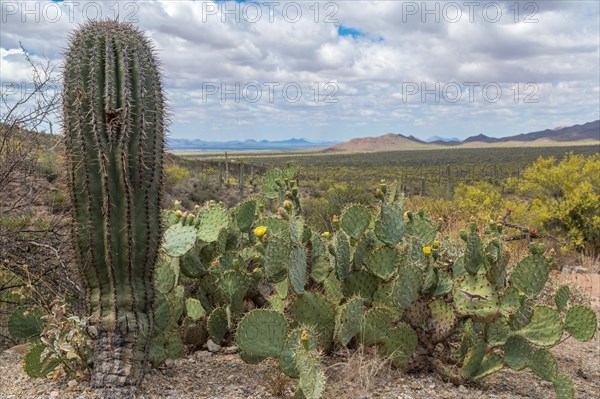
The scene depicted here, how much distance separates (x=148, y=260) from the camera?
3.70 meters

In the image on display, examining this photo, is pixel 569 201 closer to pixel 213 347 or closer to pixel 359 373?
pixel 213 347

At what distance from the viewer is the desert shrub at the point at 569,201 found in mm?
13570

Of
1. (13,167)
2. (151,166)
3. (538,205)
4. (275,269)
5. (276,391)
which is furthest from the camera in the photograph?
(538,205)

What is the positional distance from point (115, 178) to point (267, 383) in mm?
1682

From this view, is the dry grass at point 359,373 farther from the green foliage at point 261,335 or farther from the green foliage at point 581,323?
the green foliage at point 581,323

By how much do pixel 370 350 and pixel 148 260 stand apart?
178 centimetres

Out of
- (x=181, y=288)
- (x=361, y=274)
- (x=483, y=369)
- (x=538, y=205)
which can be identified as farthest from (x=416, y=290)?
(x=538, y=205)

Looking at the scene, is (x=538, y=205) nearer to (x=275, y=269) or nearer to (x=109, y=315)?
(x=275, y=269)

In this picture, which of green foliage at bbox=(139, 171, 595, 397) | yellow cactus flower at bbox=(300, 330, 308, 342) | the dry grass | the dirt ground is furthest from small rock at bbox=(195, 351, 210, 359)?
yellow cactus flower at bbox=(300, 330, 308, 342)

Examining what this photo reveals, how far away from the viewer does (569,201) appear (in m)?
13.9

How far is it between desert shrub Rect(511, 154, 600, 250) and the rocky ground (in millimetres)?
9562

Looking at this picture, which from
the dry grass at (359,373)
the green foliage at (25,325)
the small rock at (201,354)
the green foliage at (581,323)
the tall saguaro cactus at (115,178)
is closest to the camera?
the tall saguaro cactus at (115,178)

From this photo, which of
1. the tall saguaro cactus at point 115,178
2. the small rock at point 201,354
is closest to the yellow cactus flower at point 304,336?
the tall saguaro cactus at point 115,178

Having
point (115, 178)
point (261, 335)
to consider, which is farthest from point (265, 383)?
point (115, 178)
